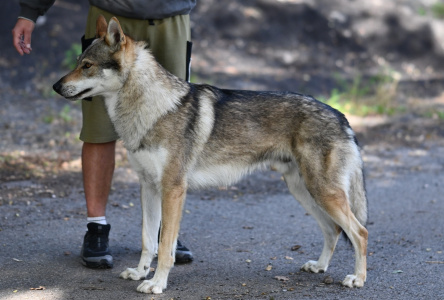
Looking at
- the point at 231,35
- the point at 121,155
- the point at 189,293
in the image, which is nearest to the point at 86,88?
the point at 189,293

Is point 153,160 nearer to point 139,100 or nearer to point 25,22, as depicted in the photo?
point 139,100

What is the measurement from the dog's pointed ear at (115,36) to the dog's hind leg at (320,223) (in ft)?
5.23

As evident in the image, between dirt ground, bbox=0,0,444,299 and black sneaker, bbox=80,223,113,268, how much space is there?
0.94 ft

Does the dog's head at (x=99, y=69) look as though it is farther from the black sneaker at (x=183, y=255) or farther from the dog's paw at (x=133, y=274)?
the black sneaker at (x=183, y=255)

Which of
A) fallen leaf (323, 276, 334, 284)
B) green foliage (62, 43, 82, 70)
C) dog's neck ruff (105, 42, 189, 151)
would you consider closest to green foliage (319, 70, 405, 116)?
green foliage (62, 43, 82, 70)

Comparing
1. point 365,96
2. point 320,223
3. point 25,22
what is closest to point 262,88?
point 365,96

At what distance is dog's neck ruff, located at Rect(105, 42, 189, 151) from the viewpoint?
4102mm

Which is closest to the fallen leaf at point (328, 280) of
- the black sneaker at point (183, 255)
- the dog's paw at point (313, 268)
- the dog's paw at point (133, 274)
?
the dog's paw at point (313, 268)

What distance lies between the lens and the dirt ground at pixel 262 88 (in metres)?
5.49

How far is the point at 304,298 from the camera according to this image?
13.1ft

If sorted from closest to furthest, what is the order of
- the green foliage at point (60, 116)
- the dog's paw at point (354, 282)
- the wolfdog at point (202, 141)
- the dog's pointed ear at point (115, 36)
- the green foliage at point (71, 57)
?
the dog's pointed ear at point (115, 36) → the wolfdog at point (202, 141) → the dog's paw at point (354, 282) → the green foliage at point (60, 116) → the green foliage at point (71, 57)

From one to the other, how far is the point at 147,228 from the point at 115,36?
4.62 ft

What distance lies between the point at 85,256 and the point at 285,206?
2544 millimetres

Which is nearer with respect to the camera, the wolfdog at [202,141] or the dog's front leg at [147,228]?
the wolfdog at [202,141]
